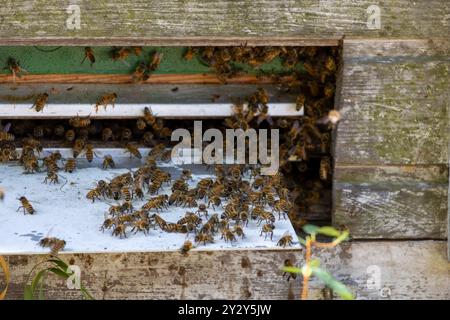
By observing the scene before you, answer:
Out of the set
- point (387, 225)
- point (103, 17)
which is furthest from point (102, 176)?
point (387, 225)

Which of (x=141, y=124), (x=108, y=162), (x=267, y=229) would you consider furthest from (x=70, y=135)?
(x=267, y=229)

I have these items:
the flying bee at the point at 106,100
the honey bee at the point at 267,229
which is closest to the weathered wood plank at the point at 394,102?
the honey bee at the point at 267,229

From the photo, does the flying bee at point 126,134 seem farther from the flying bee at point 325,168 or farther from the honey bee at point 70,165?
the flying bee at point 325,168

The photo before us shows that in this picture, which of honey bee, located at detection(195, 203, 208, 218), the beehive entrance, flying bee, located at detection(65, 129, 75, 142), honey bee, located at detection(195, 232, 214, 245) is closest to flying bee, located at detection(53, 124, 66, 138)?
the beehive entrance

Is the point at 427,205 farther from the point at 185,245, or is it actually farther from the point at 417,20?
the point at 185,245

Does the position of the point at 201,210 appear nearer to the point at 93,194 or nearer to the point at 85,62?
Result: the point at 93,194
